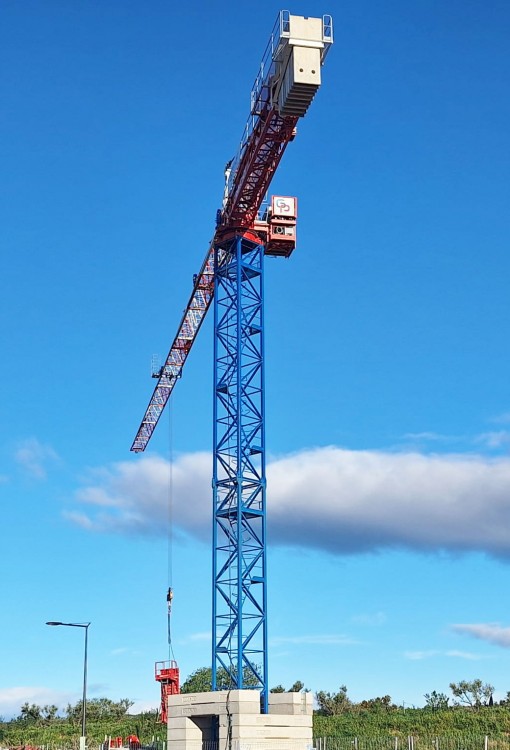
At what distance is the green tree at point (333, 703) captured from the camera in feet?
357

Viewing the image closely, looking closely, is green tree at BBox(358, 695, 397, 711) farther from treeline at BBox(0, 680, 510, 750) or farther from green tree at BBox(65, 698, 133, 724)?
green tree at BBox(65, 698, 133, 724)

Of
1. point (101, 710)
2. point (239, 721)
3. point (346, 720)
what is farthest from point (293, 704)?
point (101, 710)

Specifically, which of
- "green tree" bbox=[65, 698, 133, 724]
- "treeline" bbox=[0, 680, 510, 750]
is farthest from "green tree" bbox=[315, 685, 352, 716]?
"green tree" bbox=[65, 698, 133, 724]

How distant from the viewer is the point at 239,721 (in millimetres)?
54719

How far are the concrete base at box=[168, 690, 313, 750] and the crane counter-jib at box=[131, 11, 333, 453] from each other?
31.5 meters

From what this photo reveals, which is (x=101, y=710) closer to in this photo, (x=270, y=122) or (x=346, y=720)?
(x=346, y=720)

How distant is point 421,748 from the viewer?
57.8 meters

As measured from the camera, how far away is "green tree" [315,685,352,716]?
10881 cm

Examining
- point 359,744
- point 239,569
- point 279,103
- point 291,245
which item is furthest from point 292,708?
point 279,103

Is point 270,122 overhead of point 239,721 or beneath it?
overhead

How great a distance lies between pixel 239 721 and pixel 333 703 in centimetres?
6097

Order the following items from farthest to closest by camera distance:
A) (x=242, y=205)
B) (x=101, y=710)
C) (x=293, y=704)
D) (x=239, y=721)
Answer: (x=101, y=710), (x=242, y=205), (x=293, y=704), (x=239, y=721)

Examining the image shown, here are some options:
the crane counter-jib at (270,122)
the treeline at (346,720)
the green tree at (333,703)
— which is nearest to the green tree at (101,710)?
the treeline at (346,720)

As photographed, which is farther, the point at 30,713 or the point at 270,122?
the point at 30,713
